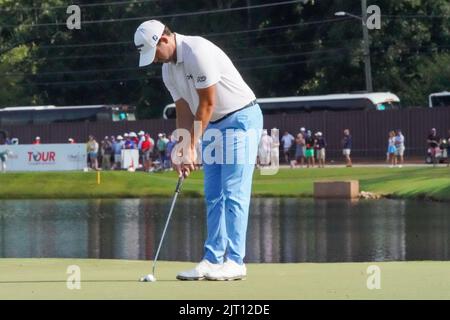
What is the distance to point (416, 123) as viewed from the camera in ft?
191

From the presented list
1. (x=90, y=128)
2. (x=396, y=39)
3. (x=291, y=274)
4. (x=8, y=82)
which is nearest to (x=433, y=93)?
(x=396, y=39)

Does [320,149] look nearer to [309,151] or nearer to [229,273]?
[309,151]

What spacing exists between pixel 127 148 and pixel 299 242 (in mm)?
35063

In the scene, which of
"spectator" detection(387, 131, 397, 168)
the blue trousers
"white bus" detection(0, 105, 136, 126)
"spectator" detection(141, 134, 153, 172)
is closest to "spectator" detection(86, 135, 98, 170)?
"spectator" detection(141, 134, 153, 172)

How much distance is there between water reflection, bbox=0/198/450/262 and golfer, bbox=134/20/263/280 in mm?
6863

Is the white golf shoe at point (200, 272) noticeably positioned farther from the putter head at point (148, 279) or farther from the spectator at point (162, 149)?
the spectator at point (162, 149)

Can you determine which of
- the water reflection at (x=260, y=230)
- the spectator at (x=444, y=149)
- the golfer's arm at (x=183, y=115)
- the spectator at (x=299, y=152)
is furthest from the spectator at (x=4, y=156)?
the golfer's arm at (x=183, y=115)

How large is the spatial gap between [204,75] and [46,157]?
4311 centimetres

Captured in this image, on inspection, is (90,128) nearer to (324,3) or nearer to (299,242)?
(324,3)

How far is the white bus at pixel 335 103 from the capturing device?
202 ft

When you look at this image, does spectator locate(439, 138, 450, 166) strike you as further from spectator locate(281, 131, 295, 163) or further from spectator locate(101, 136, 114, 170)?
spectator locate(101, 136, 114, 170)

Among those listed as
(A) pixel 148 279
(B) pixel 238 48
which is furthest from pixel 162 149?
(A) pixel 148 279

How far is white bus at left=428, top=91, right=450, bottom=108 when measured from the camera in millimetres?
62125
